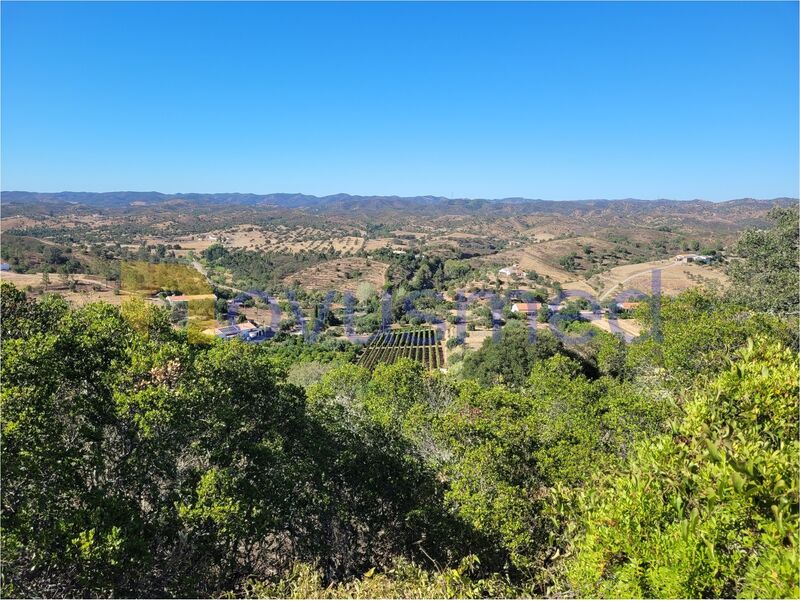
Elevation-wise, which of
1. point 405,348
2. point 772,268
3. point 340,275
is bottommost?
point 405,348

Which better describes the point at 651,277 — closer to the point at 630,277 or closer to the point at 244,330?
the point at 630,277

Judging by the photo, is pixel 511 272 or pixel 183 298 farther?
pixel 511 272

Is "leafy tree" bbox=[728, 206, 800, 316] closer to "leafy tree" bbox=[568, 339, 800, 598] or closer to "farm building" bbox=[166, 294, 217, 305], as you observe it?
"leafy tree" bbox=[568, 339, 800, 598]

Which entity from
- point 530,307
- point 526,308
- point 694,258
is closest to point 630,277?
point 694,258

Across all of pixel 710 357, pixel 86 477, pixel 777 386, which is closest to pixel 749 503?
pixel 777 386

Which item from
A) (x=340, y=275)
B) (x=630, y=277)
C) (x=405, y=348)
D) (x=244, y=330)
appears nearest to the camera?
(x=244, y=330)
